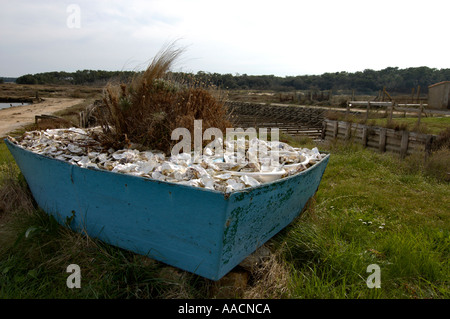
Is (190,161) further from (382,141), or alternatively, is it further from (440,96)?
(440,96)

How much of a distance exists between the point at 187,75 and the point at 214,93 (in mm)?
479

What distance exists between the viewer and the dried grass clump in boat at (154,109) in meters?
3.77

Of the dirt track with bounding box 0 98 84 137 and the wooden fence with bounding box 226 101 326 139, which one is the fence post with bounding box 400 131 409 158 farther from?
the dirt track with bounding box 0 98 84 137

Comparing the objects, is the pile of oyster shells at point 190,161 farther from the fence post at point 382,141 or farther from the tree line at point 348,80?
the tree line at point 348,80

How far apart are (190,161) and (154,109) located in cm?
104

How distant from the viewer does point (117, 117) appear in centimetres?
395

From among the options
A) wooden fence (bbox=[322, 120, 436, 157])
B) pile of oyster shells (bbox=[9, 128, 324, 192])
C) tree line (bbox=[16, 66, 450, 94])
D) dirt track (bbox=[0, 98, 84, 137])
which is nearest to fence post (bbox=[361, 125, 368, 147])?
wooden fence (bbox=[322, 120, 436, 157])

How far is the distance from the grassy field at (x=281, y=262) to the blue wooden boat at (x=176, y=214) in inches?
5.8

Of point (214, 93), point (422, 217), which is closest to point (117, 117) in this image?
point (214, 93)

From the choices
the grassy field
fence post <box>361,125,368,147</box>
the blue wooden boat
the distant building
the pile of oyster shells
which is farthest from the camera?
the distant building

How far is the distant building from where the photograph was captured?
2241cm

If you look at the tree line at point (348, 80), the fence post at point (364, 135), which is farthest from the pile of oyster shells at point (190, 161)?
the tree line at point (348, 80)

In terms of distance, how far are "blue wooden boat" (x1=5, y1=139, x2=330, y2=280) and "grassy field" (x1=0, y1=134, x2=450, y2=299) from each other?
148 millimetres

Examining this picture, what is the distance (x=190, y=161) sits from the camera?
3.27 metres
